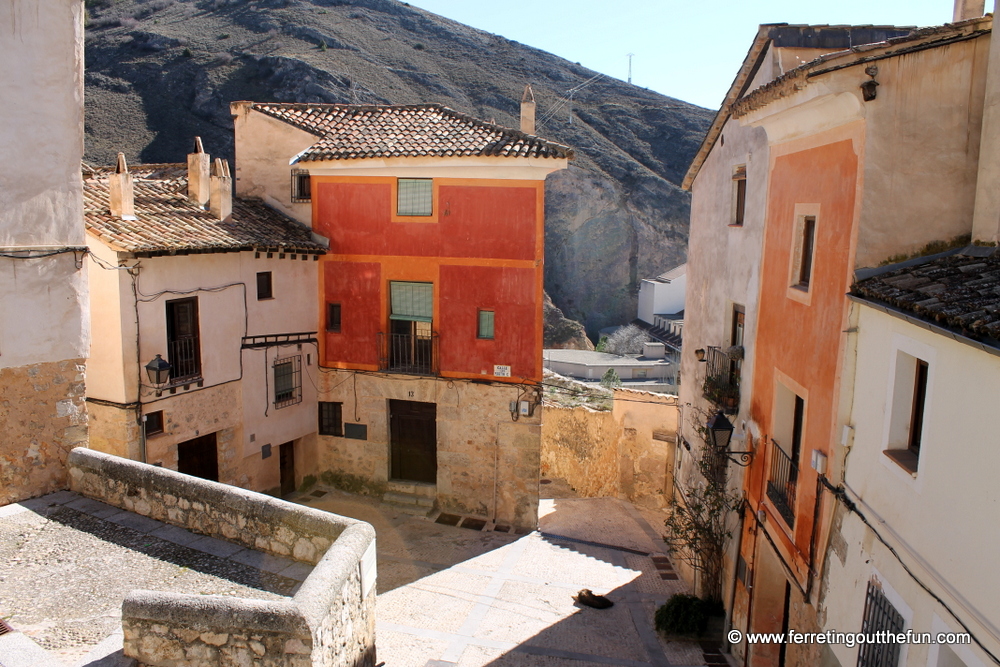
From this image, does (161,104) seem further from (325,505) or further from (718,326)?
(718,326)

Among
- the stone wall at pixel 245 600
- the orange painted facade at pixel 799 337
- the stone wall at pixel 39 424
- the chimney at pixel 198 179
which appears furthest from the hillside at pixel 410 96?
the stone wall at pixel 245 600

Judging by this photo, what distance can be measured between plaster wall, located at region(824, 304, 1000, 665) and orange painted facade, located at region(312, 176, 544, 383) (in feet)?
29.0

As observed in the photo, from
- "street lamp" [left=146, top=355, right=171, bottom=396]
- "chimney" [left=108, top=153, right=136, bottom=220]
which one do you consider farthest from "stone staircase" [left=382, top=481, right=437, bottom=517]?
"chimney" [left=108, top=153, right=136, bottom=220]

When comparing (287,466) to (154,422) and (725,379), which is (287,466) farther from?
(725,379)

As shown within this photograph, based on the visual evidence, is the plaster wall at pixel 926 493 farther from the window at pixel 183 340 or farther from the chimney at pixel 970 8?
the window at pixel 183 340

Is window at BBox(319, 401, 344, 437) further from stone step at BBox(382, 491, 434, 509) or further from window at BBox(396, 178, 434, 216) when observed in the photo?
window at BBox(396, 178, 434, 216)

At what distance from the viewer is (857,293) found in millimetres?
6516

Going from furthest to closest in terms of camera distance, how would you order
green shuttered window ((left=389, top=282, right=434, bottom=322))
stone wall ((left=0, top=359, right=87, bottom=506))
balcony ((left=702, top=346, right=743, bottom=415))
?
1. green shuttered window ((left=389, top=282, right=434, bottom=322))
2. balcony ((left=702, top=346, right=743, bottom=415))
3. stone wall ((left=0, top=359, right=87, bottom=506))

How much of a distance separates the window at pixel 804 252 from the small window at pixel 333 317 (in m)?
10.5

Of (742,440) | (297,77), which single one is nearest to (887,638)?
(742,440)

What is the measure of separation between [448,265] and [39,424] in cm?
920

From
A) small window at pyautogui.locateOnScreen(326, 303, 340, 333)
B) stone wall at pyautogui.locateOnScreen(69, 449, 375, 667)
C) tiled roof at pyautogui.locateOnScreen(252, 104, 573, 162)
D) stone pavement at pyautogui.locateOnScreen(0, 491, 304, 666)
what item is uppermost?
tiled roof at pyautogui.locateOnScreen(252, 104, 573, 162)

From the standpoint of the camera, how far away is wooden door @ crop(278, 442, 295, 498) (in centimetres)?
1623

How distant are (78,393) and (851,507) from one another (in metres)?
7.51
